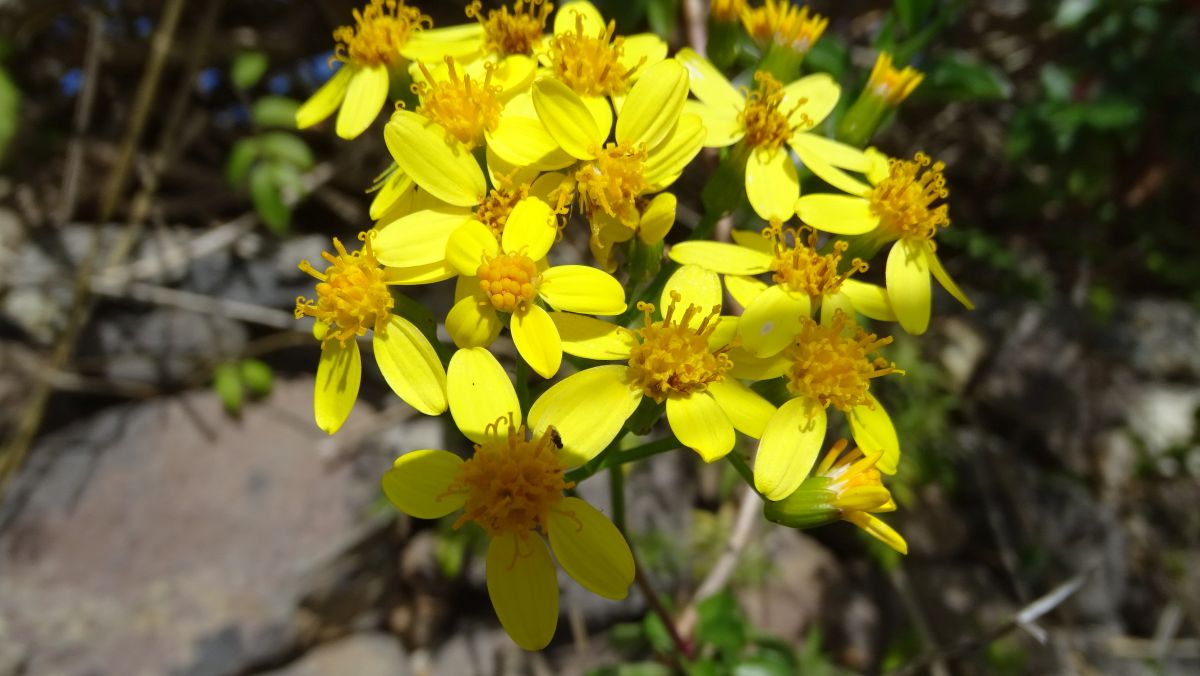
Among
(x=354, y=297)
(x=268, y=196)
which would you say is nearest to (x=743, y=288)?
(x=354, y=297)

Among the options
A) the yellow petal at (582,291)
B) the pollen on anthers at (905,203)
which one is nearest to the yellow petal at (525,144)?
the yellow petal at (582,291)

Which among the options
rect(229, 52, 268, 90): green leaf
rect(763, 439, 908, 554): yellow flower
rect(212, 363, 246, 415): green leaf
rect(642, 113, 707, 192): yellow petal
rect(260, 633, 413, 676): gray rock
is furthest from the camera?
rect(212, 363, 246, 415): green leaf

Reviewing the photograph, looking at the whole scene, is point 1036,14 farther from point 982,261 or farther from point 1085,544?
point 1085,544

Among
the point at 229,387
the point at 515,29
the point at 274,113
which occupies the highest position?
the point at 515,29

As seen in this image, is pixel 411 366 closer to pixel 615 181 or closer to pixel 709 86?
pixel 615 181

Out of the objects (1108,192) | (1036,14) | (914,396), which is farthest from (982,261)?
(1036,14)

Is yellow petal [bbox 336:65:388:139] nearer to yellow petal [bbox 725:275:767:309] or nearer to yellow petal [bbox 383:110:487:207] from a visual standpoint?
yellow petal [bbox 383:110:487:207]

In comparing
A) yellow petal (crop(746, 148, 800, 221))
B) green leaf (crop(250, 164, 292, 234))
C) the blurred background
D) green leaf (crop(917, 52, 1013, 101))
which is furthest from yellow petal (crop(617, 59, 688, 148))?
green leaf (crop(250, 164, 292, 234))
